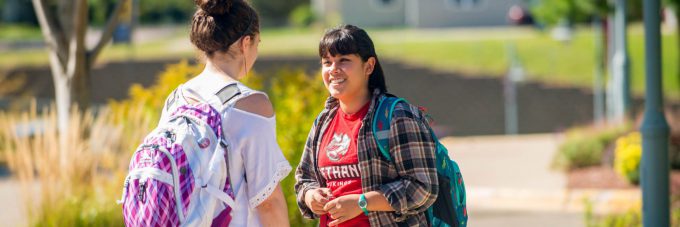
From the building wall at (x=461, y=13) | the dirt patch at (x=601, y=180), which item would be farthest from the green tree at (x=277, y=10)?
the dirt patch at (x=601, y=180)

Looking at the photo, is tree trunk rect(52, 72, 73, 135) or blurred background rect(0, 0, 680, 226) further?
tree trunk rect(52, 72, 73, 135)

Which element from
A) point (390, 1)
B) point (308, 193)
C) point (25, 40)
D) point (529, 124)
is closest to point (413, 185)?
point (308, 193)

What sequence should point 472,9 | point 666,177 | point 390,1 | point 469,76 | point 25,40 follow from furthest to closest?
point 390,1 → point 472,9 → point 25,40 → point 469,76 → point 666,177

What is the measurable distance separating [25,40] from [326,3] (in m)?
14.7

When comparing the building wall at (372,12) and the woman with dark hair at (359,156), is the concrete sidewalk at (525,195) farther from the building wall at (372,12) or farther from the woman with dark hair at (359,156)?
the building wall at (372,12)

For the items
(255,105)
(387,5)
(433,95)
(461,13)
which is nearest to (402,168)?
(255,105)

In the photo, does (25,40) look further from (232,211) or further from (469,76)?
(232,211)

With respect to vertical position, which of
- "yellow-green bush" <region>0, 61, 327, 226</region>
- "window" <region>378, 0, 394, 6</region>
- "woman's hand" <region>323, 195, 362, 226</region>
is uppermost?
"woman's hand" <region>323, 195, 362, 226</region>

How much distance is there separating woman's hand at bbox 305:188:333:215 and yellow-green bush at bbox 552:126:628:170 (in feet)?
34.4

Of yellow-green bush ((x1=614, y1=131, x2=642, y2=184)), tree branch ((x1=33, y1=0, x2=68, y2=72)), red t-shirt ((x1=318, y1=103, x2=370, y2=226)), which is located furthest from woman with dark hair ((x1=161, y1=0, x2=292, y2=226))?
yellow-green bush ((x1=614, y1=131, x2=642, y2=184))

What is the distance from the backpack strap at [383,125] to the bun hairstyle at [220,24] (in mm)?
627

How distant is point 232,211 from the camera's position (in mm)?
3195

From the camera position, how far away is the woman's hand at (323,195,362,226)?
3682 millimetres

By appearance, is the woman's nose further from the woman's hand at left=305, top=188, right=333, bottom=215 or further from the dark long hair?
the woman's hand at left=305, top=188, right=333, bottom=215
